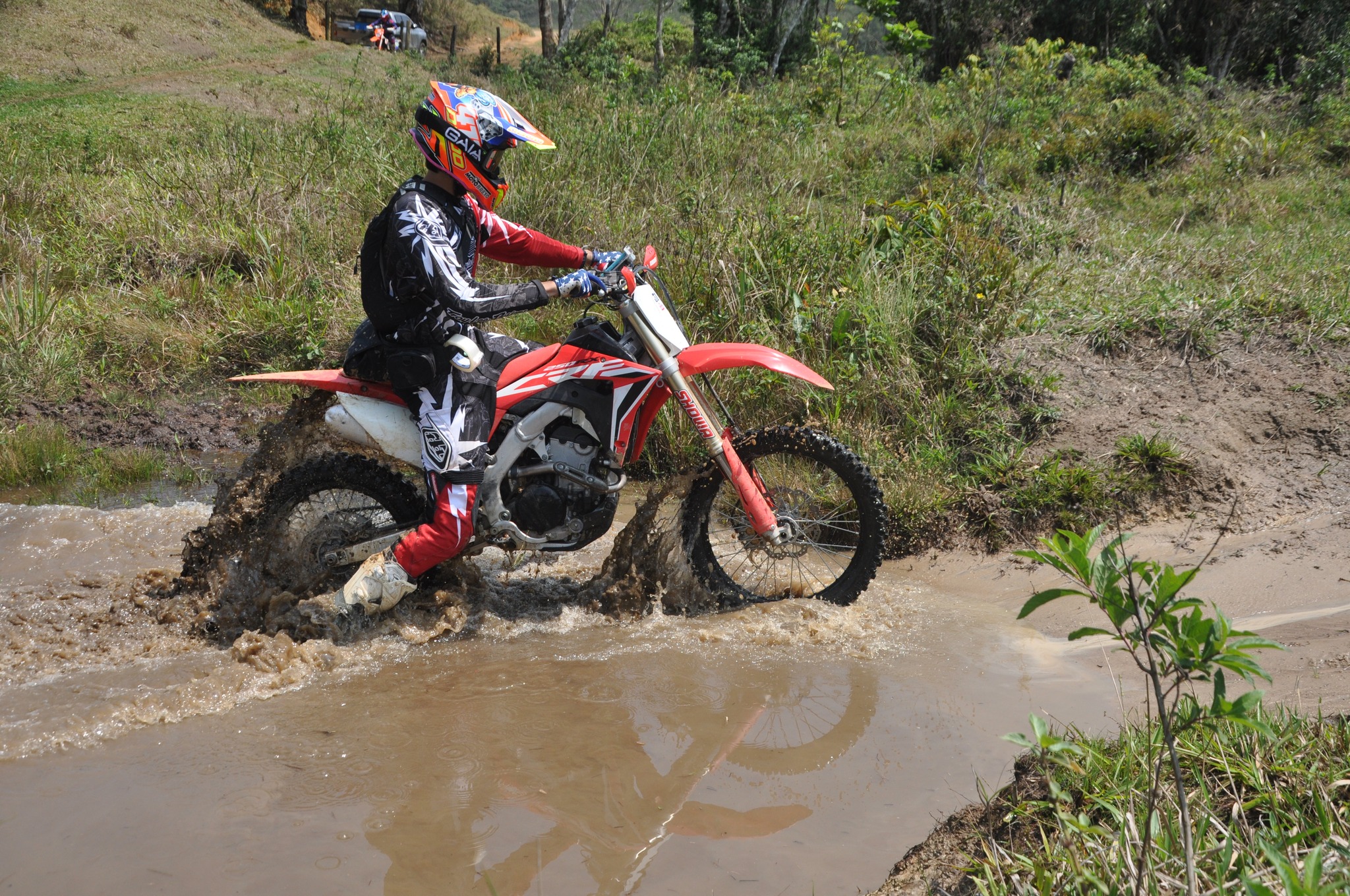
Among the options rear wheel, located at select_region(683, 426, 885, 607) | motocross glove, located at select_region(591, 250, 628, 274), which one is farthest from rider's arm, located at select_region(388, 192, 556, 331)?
rear wheel, located at select_region(683, 426, 885, 607)

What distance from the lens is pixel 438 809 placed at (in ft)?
9.67

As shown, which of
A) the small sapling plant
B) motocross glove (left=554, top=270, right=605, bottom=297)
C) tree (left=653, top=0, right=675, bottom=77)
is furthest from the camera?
Answer: tree (left=653, top=0, right=675, bottom=77)

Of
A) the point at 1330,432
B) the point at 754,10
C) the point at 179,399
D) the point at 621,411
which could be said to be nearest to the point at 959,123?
the point at 1330,432

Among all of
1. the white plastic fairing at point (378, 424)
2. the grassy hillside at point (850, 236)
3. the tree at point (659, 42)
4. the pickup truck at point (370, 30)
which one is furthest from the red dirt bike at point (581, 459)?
the pickup truck at point (370, 30)

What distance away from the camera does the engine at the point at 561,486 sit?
423cm

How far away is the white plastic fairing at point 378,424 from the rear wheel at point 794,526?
135cm

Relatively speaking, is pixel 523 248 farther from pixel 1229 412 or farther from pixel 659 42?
pixel 659 42

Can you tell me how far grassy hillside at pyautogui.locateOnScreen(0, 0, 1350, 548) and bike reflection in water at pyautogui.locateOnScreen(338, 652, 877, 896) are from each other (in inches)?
67.9

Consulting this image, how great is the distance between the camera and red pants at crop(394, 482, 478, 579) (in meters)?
4.00

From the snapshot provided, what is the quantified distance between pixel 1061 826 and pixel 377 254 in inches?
124

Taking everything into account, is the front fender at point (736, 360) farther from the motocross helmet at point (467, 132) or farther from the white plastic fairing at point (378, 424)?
the white plastic fairing at point (378, 424)

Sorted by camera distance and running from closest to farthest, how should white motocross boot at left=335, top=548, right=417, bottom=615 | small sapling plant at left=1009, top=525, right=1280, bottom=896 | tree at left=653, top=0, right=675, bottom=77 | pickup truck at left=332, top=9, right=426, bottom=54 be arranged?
1. small sapling plant at left=1009, top=525, right=1280, bottom=896
2. white motocross boot at left=335, top=548, right=417, bottom=615
3. tree at left=653, top=0, right=675, bottom=77
4. pickup truck at left=332, top=9, right=426, bottom=54

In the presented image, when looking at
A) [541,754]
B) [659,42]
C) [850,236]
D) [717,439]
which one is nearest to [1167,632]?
[541,754]

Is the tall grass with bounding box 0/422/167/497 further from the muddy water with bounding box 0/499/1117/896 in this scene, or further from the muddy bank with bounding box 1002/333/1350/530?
the muddy bank with bounding box 1002/333/1350/530
